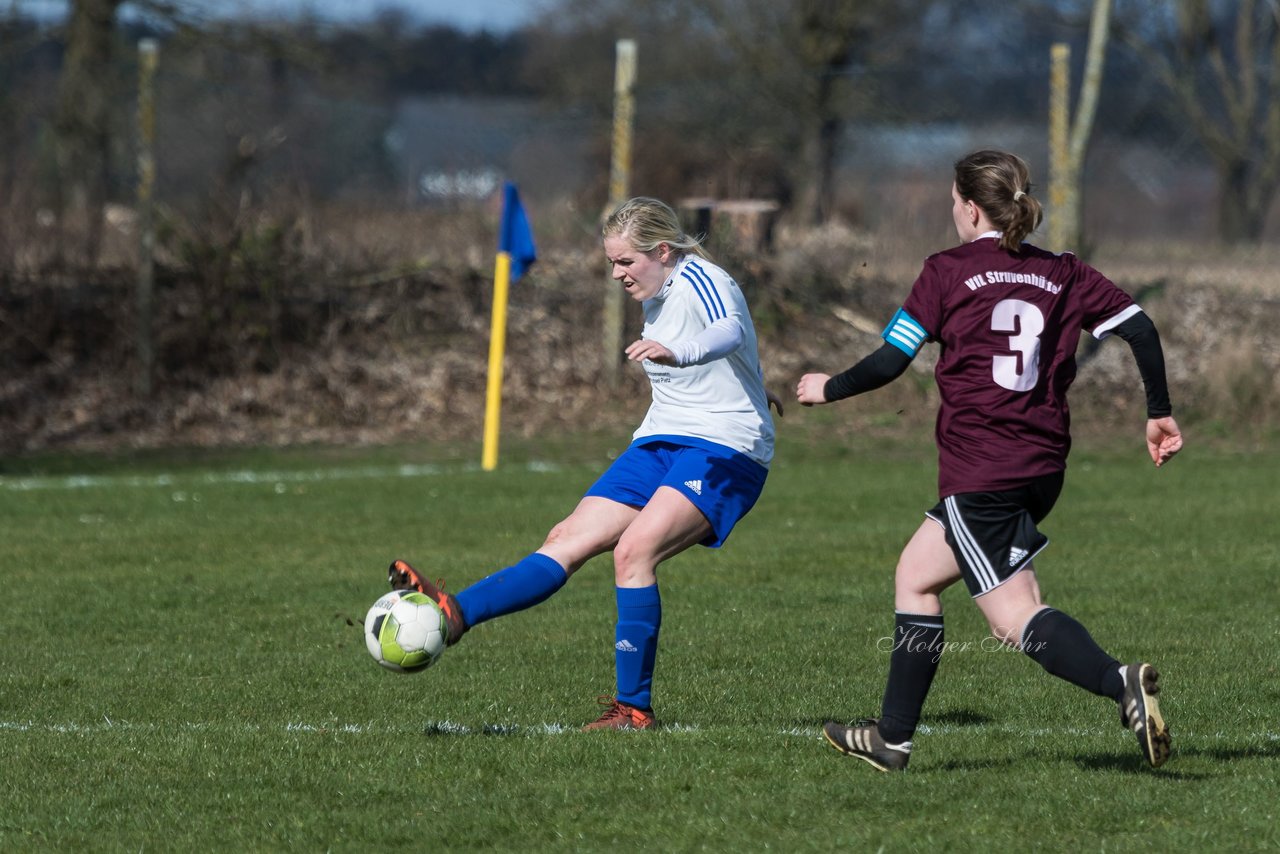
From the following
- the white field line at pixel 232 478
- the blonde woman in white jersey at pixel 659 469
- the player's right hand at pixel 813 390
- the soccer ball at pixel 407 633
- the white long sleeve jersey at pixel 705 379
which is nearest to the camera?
the player's right hand at pixel 813 390

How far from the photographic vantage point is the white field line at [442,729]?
5289 millimetres

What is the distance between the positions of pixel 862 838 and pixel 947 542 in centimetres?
93

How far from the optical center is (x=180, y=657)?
6738 millimetres

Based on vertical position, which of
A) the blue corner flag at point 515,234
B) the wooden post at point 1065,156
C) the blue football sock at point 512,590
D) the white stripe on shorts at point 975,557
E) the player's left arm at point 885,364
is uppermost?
the wooden post at point 1065,156

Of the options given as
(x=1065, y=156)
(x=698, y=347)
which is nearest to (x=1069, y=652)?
(x=698, y=347)

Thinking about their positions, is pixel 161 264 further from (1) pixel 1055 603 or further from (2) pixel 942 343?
(2) pixel 942 343

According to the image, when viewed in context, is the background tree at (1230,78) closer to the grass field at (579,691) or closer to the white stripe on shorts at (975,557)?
the grass field at (579,691)

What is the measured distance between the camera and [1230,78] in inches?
1248

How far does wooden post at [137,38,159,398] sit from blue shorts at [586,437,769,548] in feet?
32.8

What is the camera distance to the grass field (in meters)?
4.30

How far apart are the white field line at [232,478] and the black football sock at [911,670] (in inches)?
326

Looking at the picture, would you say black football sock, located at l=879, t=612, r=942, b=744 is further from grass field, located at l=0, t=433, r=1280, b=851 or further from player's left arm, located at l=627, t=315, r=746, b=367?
player's left arm, located at l=627, t=315, r=746, b=367

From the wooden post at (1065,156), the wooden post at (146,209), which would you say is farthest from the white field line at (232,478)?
the wooden post at (1065,156)

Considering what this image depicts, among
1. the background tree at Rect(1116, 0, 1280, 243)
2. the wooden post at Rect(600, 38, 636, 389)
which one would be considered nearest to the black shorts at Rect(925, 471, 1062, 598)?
the wooden post at Rect(600, 38, 636, 389)
